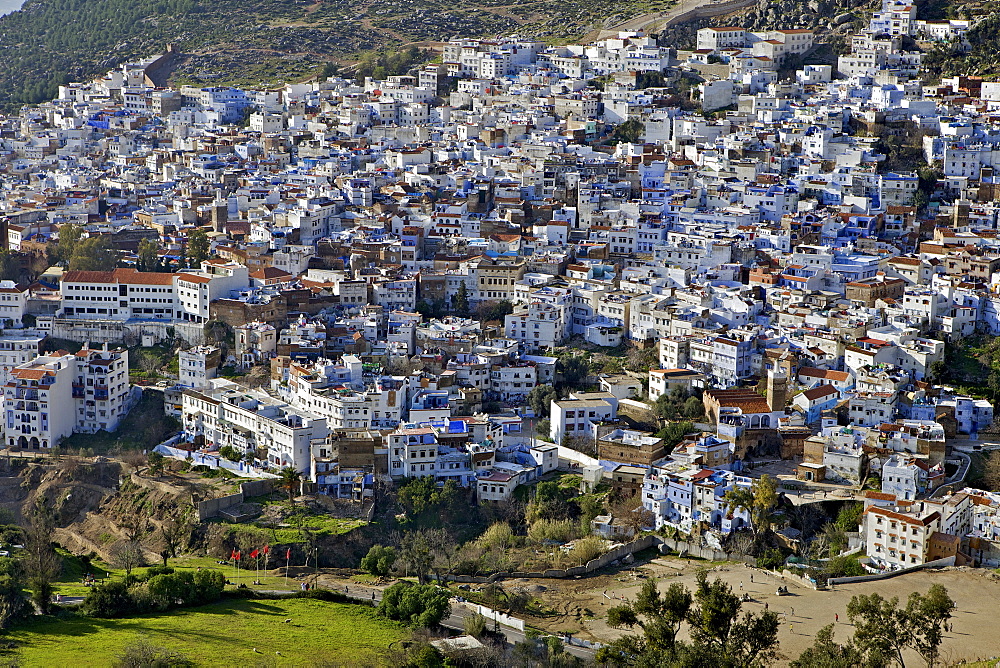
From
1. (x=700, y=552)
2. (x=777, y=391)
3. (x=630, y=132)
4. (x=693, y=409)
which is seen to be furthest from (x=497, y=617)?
(x=630, y=132)

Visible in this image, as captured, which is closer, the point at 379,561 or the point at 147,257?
the point at 379,561

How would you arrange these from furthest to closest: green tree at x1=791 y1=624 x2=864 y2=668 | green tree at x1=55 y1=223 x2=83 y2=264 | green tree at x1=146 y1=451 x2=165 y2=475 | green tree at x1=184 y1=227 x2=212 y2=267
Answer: green tree at x1=55 y1=223 x2=83 y2=264 → green tree at x1=184 y1=227 x2=212 y2=267 → green tree at x1=146 y1=451 x2=165 y2=475 → green tree at x1=791 y1=624 x2=864 y2=668

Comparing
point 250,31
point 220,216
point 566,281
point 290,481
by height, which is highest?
point 250,31

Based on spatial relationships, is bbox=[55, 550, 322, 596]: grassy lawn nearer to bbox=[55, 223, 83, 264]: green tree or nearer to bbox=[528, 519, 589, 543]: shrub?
bbox=[528, 519, 589, 543]: shrub

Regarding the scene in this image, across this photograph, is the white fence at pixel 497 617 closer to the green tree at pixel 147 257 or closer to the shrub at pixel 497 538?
the shrub at pixel 497 538

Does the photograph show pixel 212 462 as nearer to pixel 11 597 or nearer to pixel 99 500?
pixel 99 500

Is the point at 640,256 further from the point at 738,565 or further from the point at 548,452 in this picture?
the point at 738,565

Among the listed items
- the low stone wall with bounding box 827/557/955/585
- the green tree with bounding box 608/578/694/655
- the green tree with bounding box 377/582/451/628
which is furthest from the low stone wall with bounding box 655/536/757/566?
the green tree with bounding box 377/582/451/628

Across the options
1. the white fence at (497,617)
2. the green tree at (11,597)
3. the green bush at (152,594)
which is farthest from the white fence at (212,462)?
the white fence at (497,617)
